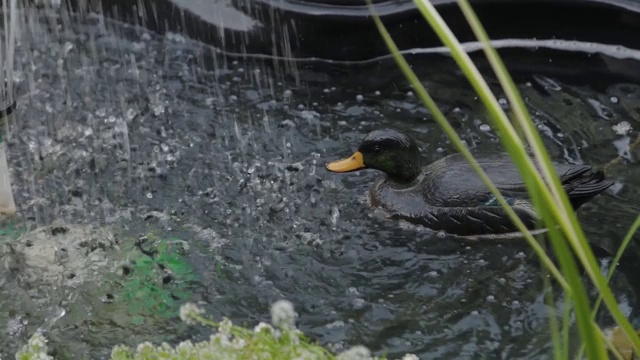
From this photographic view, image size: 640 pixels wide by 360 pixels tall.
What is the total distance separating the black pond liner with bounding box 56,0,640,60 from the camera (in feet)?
18.6

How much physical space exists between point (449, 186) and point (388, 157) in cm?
33

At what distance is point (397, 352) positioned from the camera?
3.66 m

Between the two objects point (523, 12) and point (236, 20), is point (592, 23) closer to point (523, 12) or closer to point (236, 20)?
point (523, 12)

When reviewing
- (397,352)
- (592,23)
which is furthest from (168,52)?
(397,352)

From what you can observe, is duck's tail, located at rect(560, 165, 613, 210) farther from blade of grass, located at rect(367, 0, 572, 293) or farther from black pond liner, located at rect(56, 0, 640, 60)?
blade of grass, located at rect(367, 0, 572, 293)

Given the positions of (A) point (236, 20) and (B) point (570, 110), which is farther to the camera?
(A) point (236, 20)

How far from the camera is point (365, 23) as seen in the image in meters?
5.76

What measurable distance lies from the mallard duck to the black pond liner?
4.32 feet

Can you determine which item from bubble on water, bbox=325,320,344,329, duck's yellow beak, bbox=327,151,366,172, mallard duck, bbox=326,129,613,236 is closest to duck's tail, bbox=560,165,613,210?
mallard duck, bbox=326,129,613,236

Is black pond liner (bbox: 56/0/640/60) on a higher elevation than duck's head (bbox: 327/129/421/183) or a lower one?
higher

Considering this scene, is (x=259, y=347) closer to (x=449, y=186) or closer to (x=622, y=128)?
(x=449, y=186)

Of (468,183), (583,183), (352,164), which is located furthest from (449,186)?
(583,183)

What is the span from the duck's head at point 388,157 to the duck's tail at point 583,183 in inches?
28.4

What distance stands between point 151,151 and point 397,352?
76.0 inches
